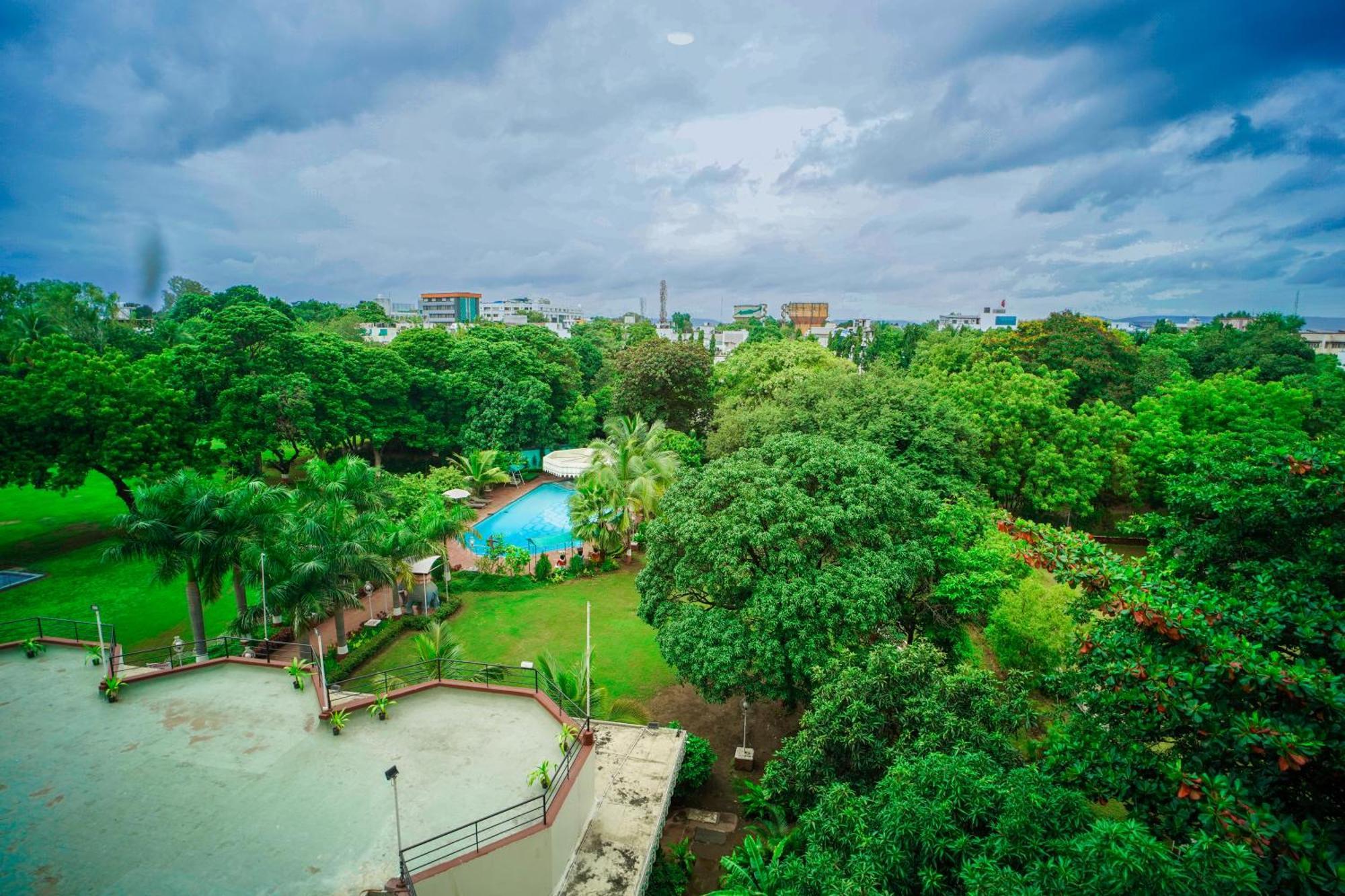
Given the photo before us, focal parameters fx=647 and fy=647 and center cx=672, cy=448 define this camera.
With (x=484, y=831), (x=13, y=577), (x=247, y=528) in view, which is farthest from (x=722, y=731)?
(x=13, y=577)

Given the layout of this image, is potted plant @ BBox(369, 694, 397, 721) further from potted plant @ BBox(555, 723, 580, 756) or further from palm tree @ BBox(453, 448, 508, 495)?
palm tree @ BBox(453, 448, 508, 495)

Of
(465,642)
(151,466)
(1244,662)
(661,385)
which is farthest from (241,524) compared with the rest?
(661,385)

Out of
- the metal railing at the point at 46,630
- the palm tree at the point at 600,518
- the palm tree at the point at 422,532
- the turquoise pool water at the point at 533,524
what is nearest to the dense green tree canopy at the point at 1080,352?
the palm tree at the point at 600,518

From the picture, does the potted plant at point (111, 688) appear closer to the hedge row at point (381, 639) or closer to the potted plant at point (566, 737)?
the hedge row at point (381, 639)

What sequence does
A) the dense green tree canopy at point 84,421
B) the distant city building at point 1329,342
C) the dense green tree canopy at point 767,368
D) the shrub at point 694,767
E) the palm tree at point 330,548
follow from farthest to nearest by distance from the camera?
the distant city building at point 1329,342, the dense green tree canopy at point 767,368, the dense green tree canopy at point 84,421, the palm tree at point 330,548, the shrub at point 694,767

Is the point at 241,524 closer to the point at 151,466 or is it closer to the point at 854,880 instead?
the point at 151,466

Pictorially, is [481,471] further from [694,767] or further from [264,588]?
[694,767]
